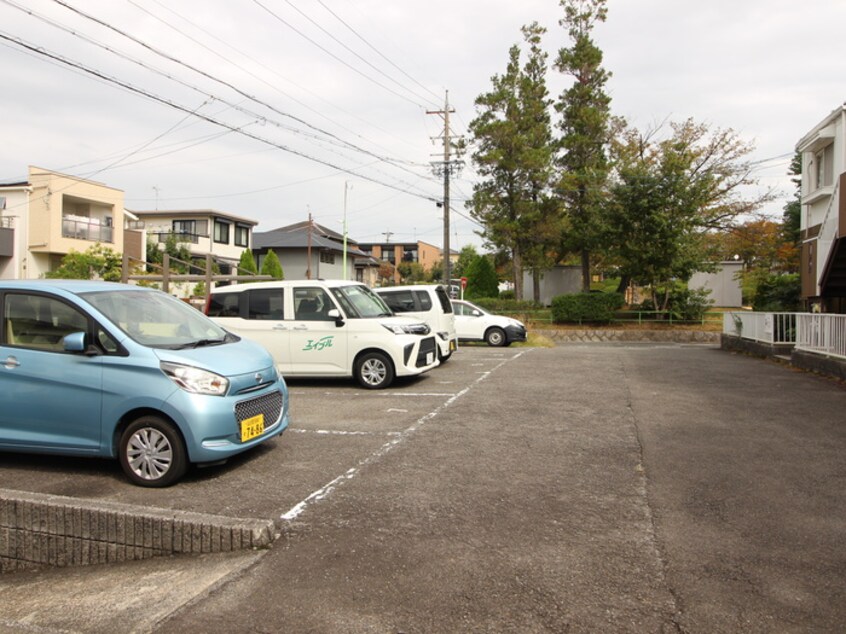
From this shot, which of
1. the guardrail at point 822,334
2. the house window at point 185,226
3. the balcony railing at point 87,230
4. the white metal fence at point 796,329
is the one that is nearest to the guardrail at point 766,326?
the white metal fence at point 796,329

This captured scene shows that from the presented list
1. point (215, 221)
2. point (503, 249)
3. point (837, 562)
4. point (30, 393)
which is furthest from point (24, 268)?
point (837, 562)

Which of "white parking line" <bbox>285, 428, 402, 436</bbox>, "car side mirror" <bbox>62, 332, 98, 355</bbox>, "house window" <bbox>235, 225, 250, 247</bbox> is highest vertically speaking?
"house window" <bbox>235, 225, 250, 247</bbox>

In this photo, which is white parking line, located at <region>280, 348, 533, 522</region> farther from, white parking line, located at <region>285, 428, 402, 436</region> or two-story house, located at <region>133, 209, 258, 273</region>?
two-story house, located at <region>133, 209, 258, 273</region>

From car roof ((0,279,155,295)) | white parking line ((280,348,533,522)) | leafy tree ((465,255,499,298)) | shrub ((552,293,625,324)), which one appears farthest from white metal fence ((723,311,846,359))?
leafy tree ((465,255,499,298))

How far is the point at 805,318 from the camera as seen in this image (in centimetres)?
1267

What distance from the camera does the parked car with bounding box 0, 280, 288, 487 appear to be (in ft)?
15.5

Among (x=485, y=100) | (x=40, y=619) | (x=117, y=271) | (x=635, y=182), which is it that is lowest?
(x=40, y=619)

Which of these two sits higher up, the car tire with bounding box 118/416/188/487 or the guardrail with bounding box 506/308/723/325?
the guardrail with bounding box 506/308/723/325

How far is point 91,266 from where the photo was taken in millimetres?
23219

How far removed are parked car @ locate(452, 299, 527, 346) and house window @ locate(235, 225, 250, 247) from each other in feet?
87.9

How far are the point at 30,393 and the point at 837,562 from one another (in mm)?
5520

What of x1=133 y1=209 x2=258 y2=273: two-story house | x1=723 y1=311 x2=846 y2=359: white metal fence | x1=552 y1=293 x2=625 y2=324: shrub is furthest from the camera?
x1=133 y1=209 x2=258 y2=273: two-story house

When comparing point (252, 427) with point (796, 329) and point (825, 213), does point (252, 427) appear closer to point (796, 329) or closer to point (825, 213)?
point (796, 329)

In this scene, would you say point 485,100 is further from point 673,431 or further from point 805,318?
point 673,431
